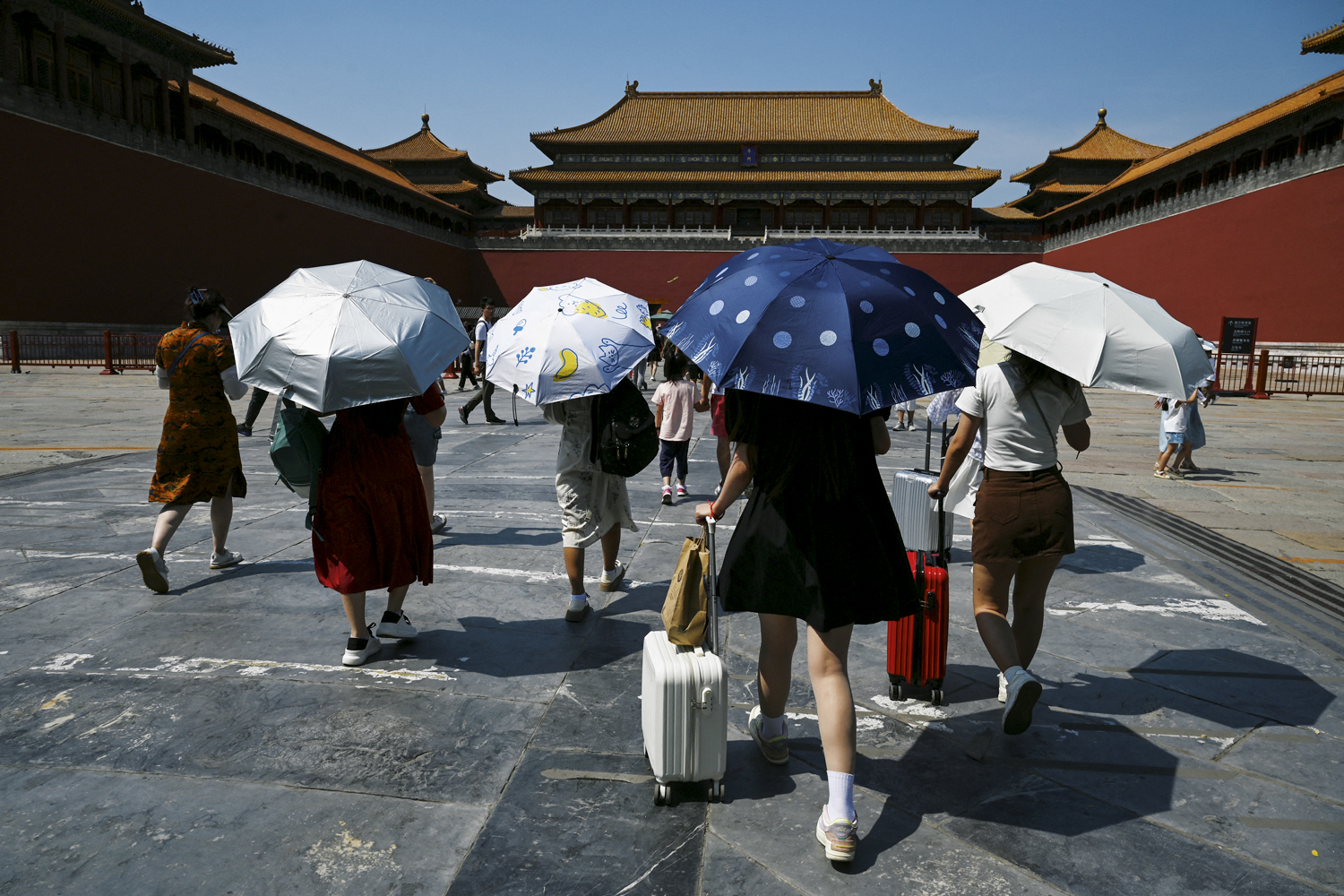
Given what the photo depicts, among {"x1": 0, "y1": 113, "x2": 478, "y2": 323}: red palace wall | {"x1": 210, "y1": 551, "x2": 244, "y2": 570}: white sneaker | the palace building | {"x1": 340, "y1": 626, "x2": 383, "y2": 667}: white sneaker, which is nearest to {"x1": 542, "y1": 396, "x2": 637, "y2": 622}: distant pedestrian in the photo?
{"x1": 340, "y1": 626, "x2": 383, "y2": 667}: white sneaker

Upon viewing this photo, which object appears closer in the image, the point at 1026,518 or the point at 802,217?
the point at 1026,518

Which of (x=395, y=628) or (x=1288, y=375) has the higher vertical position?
(x=1288, y=375)

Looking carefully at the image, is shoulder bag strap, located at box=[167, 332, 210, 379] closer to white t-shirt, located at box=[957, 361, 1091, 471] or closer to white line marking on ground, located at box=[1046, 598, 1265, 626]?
white t-shirt, located at box=[957, 361, 1091, 471]

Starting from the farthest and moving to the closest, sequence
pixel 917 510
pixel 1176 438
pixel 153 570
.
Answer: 1. pixel 1176 438
2. pixel 917 510
3. pixel 153 570

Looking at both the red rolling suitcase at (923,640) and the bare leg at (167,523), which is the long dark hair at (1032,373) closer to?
the red rolling suitcase at (923,640)

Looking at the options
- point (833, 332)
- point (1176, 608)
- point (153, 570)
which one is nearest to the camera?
point (833, 332)

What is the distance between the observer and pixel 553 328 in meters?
3.43

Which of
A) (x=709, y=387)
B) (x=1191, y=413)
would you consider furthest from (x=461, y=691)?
(x=1191, y=413)

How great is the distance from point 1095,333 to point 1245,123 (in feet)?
87.7

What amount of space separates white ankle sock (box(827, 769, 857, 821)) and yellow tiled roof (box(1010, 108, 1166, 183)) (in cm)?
3776

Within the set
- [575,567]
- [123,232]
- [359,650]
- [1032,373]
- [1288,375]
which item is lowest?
[359,650]

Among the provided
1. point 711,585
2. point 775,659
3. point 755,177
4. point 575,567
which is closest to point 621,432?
point 575,567

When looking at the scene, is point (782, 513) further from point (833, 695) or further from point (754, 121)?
point (754, 121)

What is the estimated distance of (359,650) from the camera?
10.4ft
